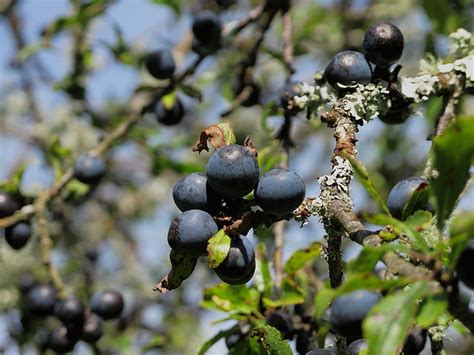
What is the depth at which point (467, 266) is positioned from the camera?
93 centimetres

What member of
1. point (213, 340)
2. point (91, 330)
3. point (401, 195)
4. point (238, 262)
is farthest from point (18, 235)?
point (401, 195)

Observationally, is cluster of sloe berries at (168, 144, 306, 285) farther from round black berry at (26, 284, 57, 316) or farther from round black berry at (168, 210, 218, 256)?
round black berry at (26, 284, 57, 316)

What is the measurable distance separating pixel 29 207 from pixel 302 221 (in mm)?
1284

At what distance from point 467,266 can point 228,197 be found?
1.48 feet

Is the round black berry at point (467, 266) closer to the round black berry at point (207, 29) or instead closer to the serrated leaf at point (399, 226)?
the serrated leaf at point (399, 226)

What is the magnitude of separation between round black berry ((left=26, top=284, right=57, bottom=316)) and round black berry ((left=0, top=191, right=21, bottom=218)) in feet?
1.07

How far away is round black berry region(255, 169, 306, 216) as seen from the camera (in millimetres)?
1129

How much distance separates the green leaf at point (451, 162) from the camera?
33.8 inches

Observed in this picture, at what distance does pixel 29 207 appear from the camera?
2.21m

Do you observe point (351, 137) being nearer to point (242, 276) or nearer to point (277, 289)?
point (242, 276)

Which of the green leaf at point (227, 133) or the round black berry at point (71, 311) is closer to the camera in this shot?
the green leaf at point (227, 133)

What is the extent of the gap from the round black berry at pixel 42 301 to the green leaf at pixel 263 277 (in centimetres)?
91

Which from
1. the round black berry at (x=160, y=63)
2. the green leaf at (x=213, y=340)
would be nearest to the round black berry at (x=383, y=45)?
the green leaf at (x=213, y=340)

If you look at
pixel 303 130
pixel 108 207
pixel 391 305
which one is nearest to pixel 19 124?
pixel 108 207
